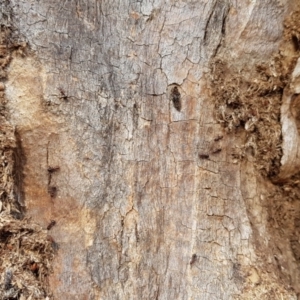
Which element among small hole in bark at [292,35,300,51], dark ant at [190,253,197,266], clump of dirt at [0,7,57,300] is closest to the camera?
clump of dirt at [0,7,57,300]

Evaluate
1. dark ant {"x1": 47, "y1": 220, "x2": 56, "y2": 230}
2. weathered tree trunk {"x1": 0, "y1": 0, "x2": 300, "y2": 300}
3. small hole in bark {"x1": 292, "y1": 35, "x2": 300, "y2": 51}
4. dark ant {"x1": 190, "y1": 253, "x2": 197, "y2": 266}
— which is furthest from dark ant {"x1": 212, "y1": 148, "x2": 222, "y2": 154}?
dark ant {"x1": 47, "y1": 220, "x2": 56, "y2": 230}

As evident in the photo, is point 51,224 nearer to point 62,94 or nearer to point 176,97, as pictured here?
A: point 62,94

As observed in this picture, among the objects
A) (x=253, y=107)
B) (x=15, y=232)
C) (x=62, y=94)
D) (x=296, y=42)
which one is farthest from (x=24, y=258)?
(x=296, y=42)

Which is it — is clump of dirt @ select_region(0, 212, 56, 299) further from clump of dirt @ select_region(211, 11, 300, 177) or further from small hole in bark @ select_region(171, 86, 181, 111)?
clump of dirt @ select_region(211, 11, 300, 177)

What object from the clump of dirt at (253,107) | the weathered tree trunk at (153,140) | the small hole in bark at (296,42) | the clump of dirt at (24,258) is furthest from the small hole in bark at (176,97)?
the clump of dirt at (24,258)

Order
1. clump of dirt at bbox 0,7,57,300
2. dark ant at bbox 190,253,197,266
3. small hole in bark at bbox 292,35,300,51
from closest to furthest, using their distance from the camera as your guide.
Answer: clump of dirt at bbox 0,7,57,300 → dark ant at bbox 190,253,197,266 → small hole in bark at bbox 292,35,300,51

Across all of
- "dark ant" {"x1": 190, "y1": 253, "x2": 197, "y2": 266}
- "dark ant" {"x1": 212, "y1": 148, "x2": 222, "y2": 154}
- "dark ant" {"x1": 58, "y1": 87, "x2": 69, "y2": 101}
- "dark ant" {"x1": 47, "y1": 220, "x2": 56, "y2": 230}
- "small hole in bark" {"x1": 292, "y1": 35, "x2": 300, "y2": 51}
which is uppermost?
"small hole in bark" {"x1": 292, "y1": 35, "x2": 300, "y2": 51}

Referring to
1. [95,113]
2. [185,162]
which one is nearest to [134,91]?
[95,113]
